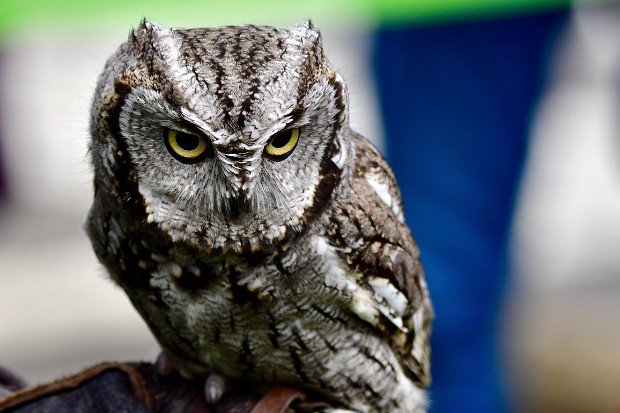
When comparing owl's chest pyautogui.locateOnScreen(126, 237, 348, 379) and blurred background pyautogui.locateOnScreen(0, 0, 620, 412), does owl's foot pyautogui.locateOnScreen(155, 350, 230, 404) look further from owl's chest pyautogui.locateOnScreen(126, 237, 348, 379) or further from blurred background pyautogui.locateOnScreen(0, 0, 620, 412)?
blurred background pyautogui.locateOnScreen(0, 0, 620, 412)

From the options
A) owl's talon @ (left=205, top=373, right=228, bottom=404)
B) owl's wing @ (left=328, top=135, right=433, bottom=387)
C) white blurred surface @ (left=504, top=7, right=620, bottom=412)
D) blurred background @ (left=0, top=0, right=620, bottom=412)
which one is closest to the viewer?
owl's wing @ (left=328, top=135, right=433, bottom=387)

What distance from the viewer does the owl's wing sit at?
202cm

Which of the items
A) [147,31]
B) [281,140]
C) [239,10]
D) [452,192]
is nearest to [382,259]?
[281,140]

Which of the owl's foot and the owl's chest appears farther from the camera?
the owl's foot

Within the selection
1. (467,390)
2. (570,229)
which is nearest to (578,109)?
(570,229)

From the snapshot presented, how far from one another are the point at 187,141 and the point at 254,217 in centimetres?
22

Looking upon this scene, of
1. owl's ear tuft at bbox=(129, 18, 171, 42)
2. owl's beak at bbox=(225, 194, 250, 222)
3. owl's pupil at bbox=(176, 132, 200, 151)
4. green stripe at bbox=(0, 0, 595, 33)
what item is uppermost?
green stripe at bbox=(0, 0, 595, 33)

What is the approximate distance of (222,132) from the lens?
1.63 metres

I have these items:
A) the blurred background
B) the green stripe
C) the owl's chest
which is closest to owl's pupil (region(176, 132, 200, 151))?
the owl's chest

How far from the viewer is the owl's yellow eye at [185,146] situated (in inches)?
67.3

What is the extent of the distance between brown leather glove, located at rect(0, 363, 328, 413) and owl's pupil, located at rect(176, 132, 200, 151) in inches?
26.7

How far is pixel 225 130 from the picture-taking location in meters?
1.63

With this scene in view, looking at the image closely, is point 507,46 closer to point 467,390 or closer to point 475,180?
point 475,180

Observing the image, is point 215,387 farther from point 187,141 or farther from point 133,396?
point 187,141
